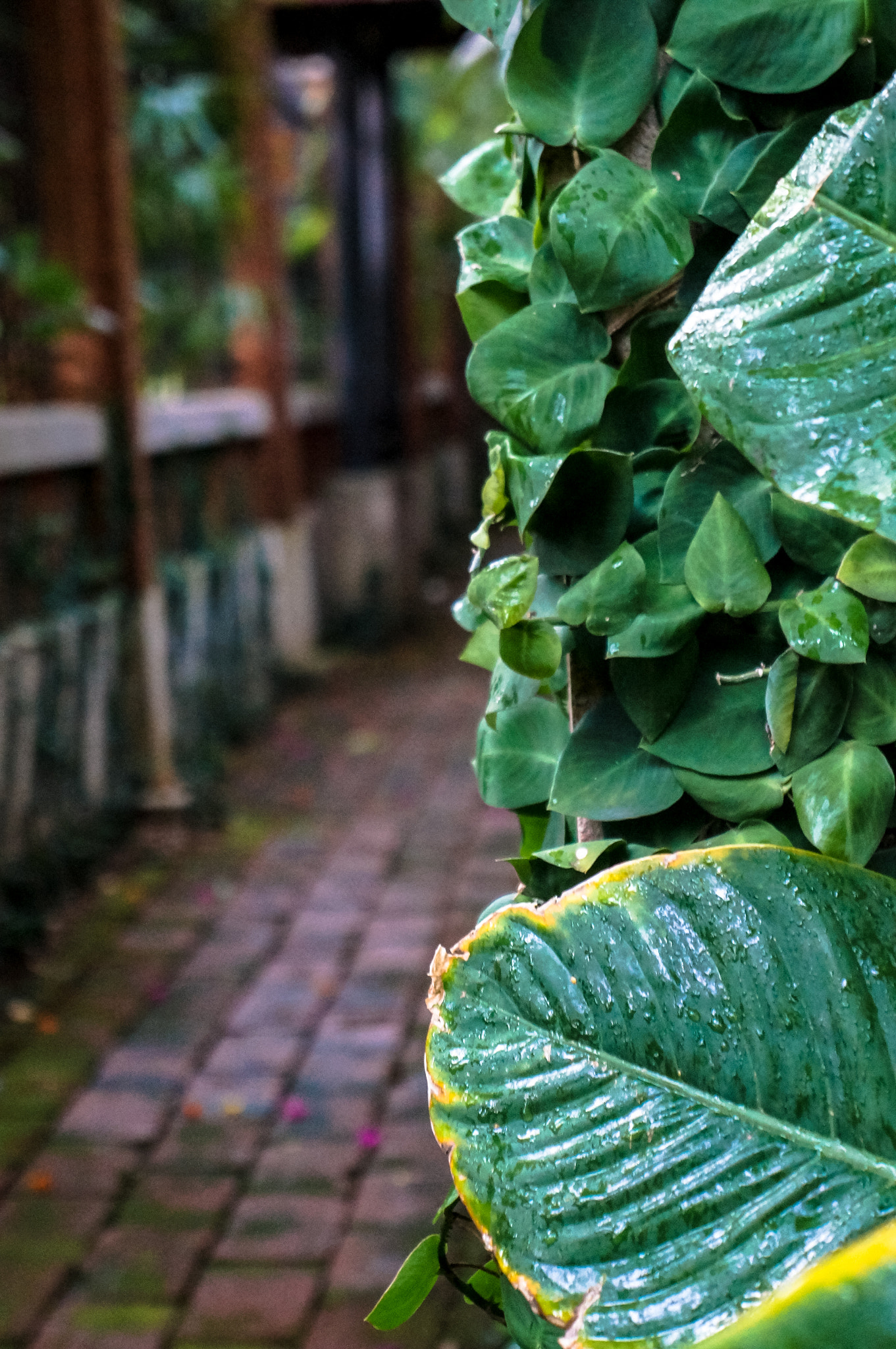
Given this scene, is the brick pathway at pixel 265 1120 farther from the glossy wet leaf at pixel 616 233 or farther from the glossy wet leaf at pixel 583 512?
the glossy wet leaf at pixel 616 233

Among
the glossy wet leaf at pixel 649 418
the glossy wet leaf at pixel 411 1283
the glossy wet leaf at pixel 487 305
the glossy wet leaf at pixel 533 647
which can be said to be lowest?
the glossy wet leaf at pixel 411 1283

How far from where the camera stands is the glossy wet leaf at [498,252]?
0.74 metres

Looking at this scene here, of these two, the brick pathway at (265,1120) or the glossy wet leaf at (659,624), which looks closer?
the glossy wet leaf at (659,624)

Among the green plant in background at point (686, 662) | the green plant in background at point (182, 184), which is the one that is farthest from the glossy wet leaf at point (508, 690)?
the green plant in background at point (182, 184)

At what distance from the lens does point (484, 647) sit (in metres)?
0.84

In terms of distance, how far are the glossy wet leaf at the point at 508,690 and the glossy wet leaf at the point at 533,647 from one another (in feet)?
0.13

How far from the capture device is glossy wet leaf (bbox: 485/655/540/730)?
73 centimetres

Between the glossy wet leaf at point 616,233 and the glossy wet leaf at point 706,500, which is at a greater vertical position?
the glossy wet leaf at point 616,233

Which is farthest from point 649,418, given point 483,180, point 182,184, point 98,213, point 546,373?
point 182,184

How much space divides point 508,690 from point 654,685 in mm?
94

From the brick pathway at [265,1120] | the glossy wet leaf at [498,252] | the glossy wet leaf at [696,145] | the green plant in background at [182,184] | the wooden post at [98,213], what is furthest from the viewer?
the green plant in background at [182,184]

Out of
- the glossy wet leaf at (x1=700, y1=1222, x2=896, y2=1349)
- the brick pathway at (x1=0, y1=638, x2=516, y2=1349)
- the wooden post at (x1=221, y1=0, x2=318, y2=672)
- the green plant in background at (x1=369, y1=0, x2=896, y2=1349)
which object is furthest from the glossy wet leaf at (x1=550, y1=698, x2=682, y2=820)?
the wooden post at (x1=221, y1=0, x2=318, y2=672)

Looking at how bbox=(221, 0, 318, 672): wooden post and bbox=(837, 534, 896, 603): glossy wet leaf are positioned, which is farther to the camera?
bbox=(221, 0, 318, 672): wooden post

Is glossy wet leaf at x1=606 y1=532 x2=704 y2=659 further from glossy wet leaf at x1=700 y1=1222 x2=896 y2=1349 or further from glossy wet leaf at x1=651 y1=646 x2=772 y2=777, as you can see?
glossy wet leaf at x1=700 y1=1222 x2=896 y2=1349
